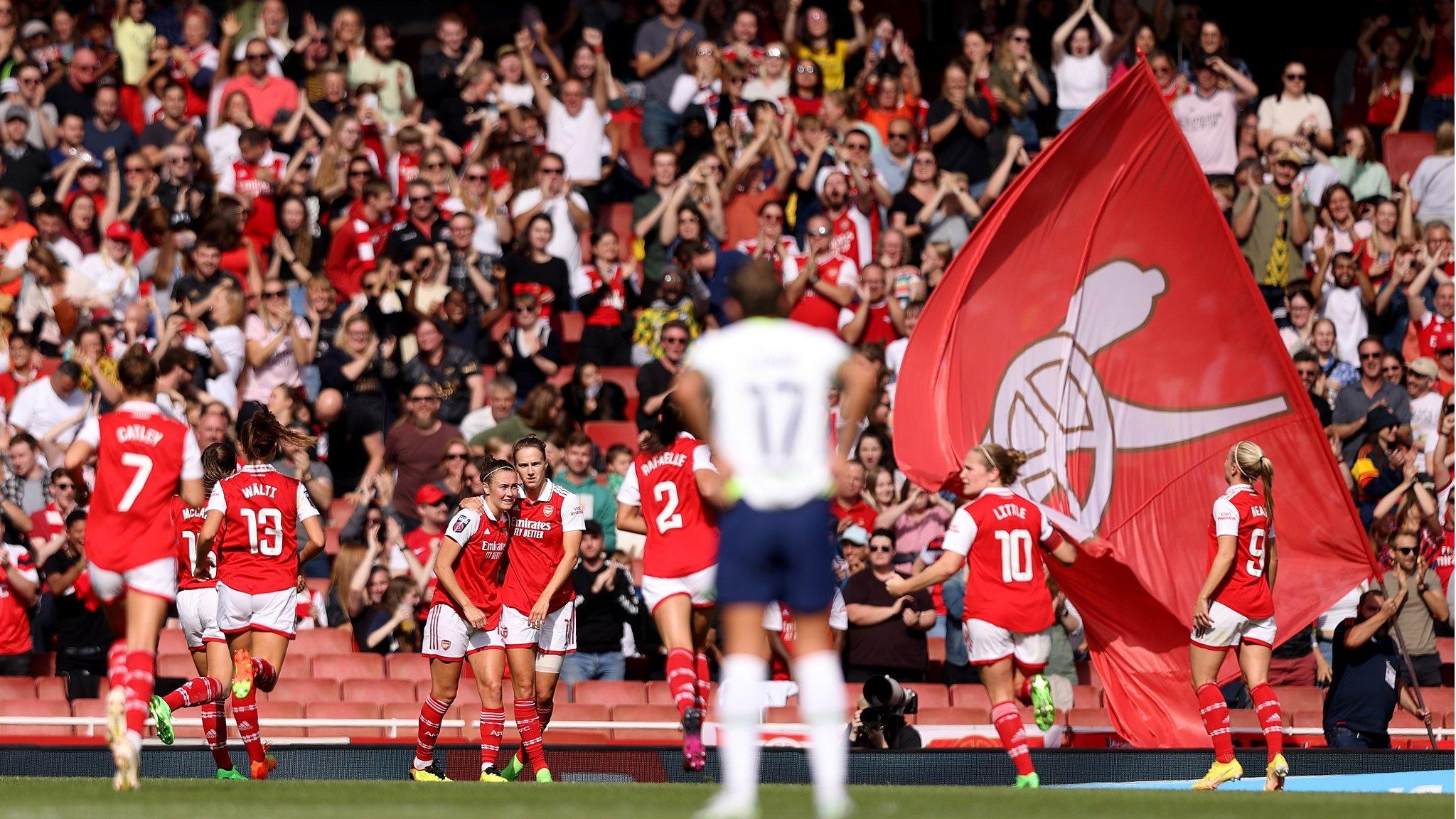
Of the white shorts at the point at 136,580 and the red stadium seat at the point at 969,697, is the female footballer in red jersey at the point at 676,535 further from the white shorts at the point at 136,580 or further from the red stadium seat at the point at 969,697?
the red stadium seat at the point at 969,697

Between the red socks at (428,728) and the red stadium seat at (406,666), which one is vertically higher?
the red stadium seat at (406,666)

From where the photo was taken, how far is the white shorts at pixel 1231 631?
1198 cm

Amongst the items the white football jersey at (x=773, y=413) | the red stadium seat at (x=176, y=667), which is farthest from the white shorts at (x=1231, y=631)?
the red stadium seat at (x=176, y=667)

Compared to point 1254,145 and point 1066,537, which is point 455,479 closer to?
point 1066,537

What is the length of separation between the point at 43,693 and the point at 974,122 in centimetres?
991

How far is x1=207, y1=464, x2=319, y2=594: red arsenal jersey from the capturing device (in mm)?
11438

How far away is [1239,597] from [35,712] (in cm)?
801

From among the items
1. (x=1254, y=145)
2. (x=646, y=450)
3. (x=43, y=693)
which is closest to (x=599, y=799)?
(x=646, y=450)

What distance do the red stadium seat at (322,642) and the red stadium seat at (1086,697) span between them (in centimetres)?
525

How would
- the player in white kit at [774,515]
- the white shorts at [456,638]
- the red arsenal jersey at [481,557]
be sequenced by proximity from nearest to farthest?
1. the player in white kit at [774,515]
2. the red arsenal jersey at [481,557]
3. the white shorts at [456,638]

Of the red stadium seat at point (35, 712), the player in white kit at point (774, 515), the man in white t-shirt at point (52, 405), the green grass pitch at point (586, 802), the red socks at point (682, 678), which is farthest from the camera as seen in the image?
the man in white t-shirt at point (52, 405)

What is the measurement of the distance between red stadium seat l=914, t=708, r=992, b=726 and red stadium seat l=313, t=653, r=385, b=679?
12.6ft

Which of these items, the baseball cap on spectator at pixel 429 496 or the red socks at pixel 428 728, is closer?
the red socks at pixel 428 728

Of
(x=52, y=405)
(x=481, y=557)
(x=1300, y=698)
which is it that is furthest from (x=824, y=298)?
(x=481, y=557)
